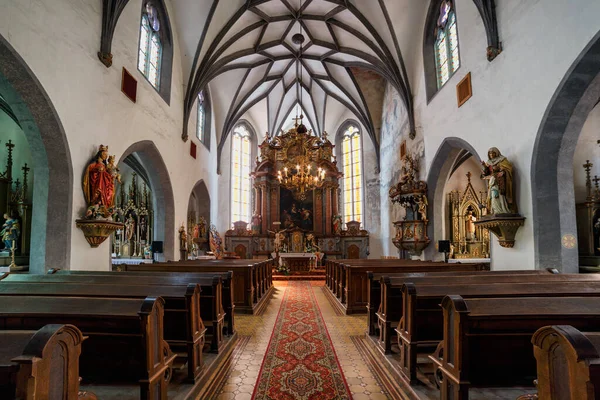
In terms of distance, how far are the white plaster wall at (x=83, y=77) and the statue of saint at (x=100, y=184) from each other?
16cm

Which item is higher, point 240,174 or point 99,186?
point 240,174

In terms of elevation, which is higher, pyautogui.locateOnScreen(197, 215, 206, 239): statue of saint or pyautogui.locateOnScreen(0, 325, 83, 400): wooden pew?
pyautogui.locateOnScreen(197, 215, 206, 239): statue of saint

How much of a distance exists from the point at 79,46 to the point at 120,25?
2.12 m

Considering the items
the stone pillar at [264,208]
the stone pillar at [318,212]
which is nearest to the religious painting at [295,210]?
the stone pillar at [318,212]

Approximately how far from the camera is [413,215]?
12.6 meters

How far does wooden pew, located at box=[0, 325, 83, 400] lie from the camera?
5.24 feet

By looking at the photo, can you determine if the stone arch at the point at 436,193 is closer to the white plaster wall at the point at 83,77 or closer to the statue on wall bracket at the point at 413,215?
the statue on wall bracket at the point at 413,215

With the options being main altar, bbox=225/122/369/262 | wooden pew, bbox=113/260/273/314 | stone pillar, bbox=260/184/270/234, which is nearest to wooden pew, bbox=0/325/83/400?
wooden pew, bbox=113/260/273/314

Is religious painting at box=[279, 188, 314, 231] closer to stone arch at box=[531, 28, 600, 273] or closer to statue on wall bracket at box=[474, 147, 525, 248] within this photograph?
statue on wall bracket at box=[474, 147, 525, 248]

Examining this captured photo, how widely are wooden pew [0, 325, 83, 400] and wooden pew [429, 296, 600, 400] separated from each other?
8.29ft

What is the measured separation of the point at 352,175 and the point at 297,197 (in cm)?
391

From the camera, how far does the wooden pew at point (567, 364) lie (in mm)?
1521

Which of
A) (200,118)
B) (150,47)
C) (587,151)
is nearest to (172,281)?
(150,47)

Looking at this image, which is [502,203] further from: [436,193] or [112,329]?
[112,329]
